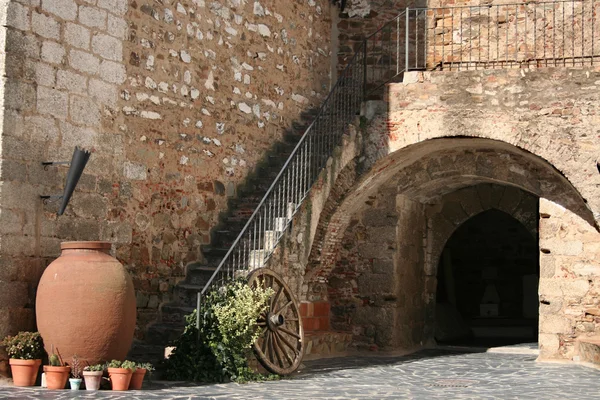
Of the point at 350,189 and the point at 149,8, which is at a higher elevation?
the point at 149,8

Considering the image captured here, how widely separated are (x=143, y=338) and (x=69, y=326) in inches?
60.7

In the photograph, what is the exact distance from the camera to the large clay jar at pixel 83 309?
7344 millimetres

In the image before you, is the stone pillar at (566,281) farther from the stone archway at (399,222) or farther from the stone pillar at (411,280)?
the stone pillar at (411,280)

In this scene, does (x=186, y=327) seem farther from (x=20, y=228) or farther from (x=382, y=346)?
(x=382, y=346)

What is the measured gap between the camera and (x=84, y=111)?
8242mm

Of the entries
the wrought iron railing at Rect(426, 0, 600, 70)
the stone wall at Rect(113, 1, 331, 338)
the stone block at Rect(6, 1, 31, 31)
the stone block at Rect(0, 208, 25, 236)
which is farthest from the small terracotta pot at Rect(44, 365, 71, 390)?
the wrought iron railing at Rect(426, 0, 600, 70)

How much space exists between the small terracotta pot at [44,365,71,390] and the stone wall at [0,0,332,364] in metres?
0.51

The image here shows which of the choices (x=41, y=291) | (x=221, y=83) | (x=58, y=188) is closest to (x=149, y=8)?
(x=221, y=83)

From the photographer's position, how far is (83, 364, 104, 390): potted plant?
7289mm

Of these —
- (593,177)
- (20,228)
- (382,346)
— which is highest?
(593,177)

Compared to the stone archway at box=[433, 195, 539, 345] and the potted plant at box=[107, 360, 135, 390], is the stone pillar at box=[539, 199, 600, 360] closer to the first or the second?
the stone archway at box=[433, 195, 539, 345]

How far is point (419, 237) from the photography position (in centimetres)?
1272

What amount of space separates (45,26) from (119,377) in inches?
113

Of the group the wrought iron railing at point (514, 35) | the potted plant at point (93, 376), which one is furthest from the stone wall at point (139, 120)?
the wrought iron railing at point (514, 35)
